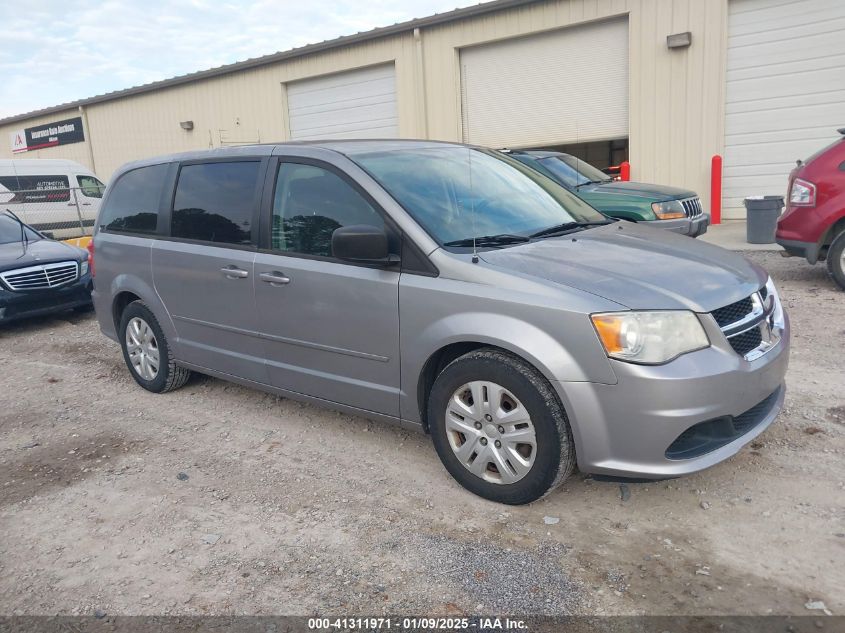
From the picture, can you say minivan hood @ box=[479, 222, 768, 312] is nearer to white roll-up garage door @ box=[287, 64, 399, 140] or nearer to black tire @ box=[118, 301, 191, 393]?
black tire @ box=[118, 301, 191, 393]

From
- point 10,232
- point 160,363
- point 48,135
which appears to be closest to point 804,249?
point 160,363

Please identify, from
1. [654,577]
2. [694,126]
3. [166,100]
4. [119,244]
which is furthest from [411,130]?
[654,577]

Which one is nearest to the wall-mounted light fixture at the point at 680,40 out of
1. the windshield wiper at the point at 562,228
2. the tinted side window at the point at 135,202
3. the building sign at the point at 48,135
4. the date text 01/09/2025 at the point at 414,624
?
the windshield wiper at the point at 562,228

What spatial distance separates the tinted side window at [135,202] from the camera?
16.5 feet

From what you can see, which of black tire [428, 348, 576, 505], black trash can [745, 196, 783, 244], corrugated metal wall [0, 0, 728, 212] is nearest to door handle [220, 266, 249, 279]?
black tire [428, 348, 576, 505]

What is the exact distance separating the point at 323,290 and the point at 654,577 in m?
2.16

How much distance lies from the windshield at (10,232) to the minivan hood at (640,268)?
751 cm

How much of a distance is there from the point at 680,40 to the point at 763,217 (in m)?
4.57

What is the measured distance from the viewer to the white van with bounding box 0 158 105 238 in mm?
15828

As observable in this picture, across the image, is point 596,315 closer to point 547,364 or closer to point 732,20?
point 547,364

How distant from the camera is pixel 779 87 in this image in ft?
41.4

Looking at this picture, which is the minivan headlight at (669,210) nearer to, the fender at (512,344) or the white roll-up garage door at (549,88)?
the fender at (512,344)

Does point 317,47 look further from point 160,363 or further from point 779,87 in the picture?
point 160,363

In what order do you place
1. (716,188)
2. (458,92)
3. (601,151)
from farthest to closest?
1. (601,151)
2. (458,92)
3. (716,188)
